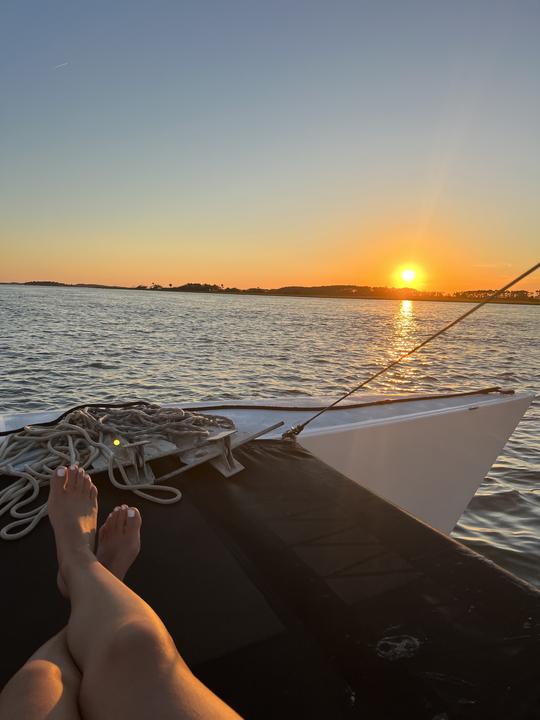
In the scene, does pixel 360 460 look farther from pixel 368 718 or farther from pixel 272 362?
pixel 272 362

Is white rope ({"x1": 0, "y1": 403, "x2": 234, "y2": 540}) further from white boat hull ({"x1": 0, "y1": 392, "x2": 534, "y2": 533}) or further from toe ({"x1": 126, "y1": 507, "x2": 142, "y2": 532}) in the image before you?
white boat hull ({"x1": 0, "y1": 392, "x2": 534, "y2": 533})

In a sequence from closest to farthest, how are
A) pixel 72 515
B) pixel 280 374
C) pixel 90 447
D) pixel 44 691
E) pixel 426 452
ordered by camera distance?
pixel 44 691
pixel 72 515
pixel 90 447
pixel 426 452
pixel 280 374

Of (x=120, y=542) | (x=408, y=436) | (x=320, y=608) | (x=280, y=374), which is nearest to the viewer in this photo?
(x=320, y=608)

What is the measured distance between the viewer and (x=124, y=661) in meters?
1.07

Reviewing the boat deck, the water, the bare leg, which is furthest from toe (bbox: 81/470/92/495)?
the water

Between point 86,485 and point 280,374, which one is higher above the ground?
point 86,485

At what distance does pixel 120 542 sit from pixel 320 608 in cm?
66

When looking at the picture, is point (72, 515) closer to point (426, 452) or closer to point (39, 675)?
point (39, 675)

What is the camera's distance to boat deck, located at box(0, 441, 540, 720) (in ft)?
4.02

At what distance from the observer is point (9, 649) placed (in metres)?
1.34

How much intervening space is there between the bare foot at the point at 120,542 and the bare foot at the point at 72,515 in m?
0.05

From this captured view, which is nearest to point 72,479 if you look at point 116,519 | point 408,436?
point 116,519

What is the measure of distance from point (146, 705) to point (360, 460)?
2835 millimetres

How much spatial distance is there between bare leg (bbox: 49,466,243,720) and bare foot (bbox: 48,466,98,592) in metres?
0.15
